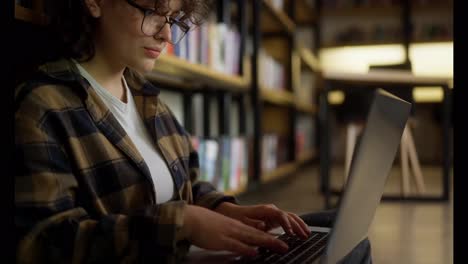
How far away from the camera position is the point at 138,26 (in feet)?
2.63

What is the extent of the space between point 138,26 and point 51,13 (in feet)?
0.54

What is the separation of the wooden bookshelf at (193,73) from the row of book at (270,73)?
0.80ft

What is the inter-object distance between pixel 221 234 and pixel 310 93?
4.84 m

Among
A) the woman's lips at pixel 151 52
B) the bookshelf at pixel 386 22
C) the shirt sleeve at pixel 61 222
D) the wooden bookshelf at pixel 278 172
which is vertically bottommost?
the wooden bookshelf at pixel 278 172

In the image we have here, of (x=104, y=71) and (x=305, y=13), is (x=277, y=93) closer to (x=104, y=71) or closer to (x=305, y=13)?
(x=305, y=13)

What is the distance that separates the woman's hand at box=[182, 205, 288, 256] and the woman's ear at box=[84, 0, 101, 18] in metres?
0.37

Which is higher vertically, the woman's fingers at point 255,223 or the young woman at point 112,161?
the young woman at point 112,161

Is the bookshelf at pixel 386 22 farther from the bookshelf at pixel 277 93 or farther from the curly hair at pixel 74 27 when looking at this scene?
the curly hair at pixel 74 27

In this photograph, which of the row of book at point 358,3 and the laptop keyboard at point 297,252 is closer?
the laptop keyboard at point 297,252

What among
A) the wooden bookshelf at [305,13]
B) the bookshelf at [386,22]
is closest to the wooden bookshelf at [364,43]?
the bookshelf at [386,22]


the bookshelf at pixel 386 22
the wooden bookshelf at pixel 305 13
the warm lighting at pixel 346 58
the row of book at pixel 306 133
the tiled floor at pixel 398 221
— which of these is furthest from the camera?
the warm lighting at pixel 346 58

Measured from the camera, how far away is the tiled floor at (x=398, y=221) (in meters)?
1.64

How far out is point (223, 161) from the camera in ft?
7.65

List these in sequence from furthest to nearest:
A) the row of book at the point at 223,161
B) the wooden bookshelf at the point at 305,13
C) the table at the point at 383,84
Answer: the wooden bookshelf at the point at 305,13 → the table at the point at 383,84 → the row of book at the point at 223,161
